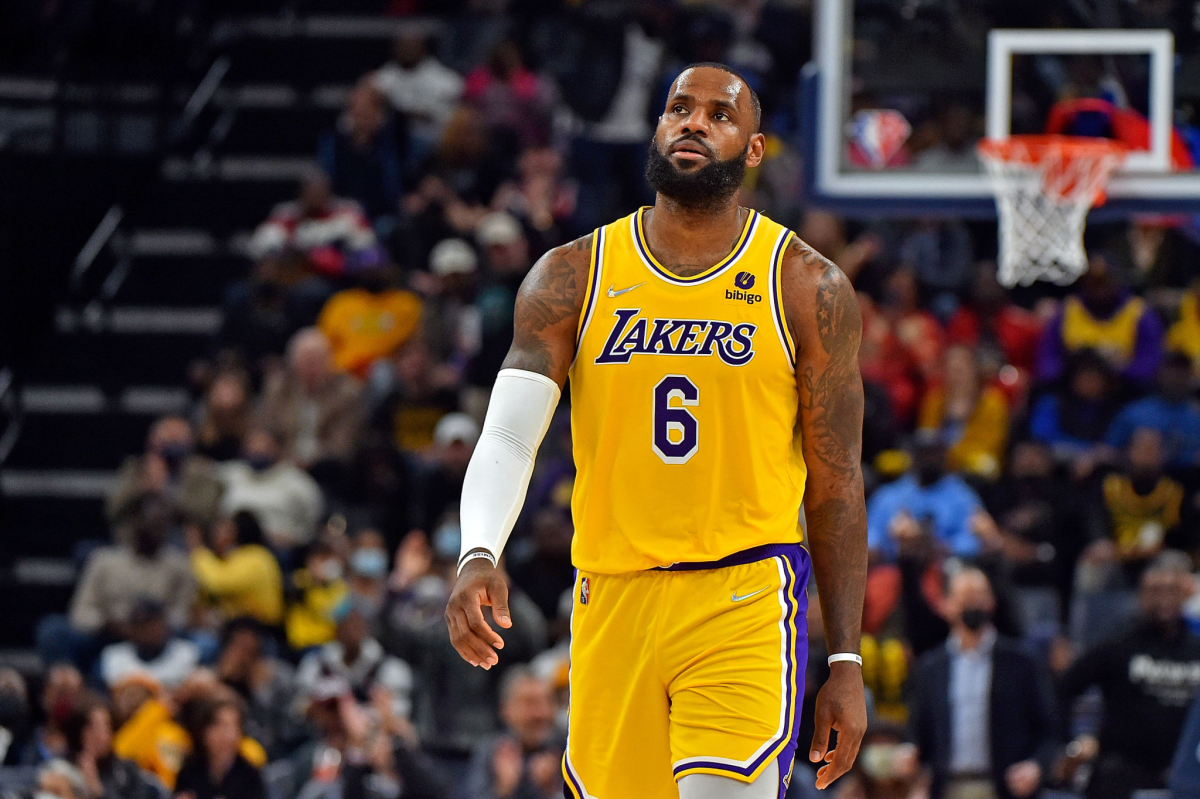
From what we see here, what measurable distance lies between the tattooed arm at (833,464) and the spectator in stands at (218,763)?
593 cm

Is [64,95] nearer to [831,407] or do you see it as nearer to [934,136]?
[934,136]

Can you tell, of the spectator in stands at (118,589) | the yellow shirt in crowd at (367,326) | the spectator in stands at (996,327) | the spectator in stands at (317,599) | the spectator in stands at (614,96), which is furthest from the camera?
the spectator in stands at (614,96)

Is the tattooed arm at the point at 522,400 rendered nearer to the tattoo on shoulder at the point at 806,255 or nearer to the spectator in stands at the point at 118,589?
the tattoo on shoulder at the point at 806,255

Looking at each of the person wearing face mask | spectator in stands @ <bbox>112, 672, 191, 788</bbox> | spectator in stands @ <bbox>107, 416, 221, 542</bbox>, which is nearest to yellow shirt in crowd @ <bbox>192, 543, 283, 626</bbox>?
the person wearing face mask

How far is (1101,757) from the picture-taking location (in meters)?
10.1

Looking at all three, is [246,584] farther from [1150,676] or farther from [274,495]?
[1150,676]

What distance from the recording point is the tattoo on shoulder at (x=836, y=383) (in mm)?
4707

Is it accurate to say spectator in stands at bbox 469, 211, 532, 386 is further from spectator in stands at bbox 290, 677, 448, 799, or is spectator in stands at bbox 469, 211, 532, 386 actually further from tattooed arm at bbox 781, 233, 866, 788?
tattooed arm at bbox 781, 233, 866, 788

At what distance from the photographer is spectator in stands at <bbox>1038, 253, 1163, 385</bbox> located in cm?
1282

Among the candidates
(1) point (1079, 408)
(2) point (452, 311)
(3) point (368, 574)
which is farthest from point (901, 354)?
(3) point (368, 574)

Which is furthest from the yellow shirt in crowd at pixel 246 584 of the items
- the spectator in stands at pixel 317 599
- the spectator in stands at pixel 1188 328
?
the spectator in stands at pixel 1188 328

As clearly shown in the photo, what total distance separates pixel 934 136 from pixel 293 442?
595 centimetres

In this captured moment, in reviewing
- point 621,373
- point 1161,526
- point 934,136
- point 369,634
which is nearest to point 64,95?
point 369,634

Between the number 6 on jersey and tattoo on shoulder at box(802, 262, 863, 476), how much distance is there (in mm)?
344
